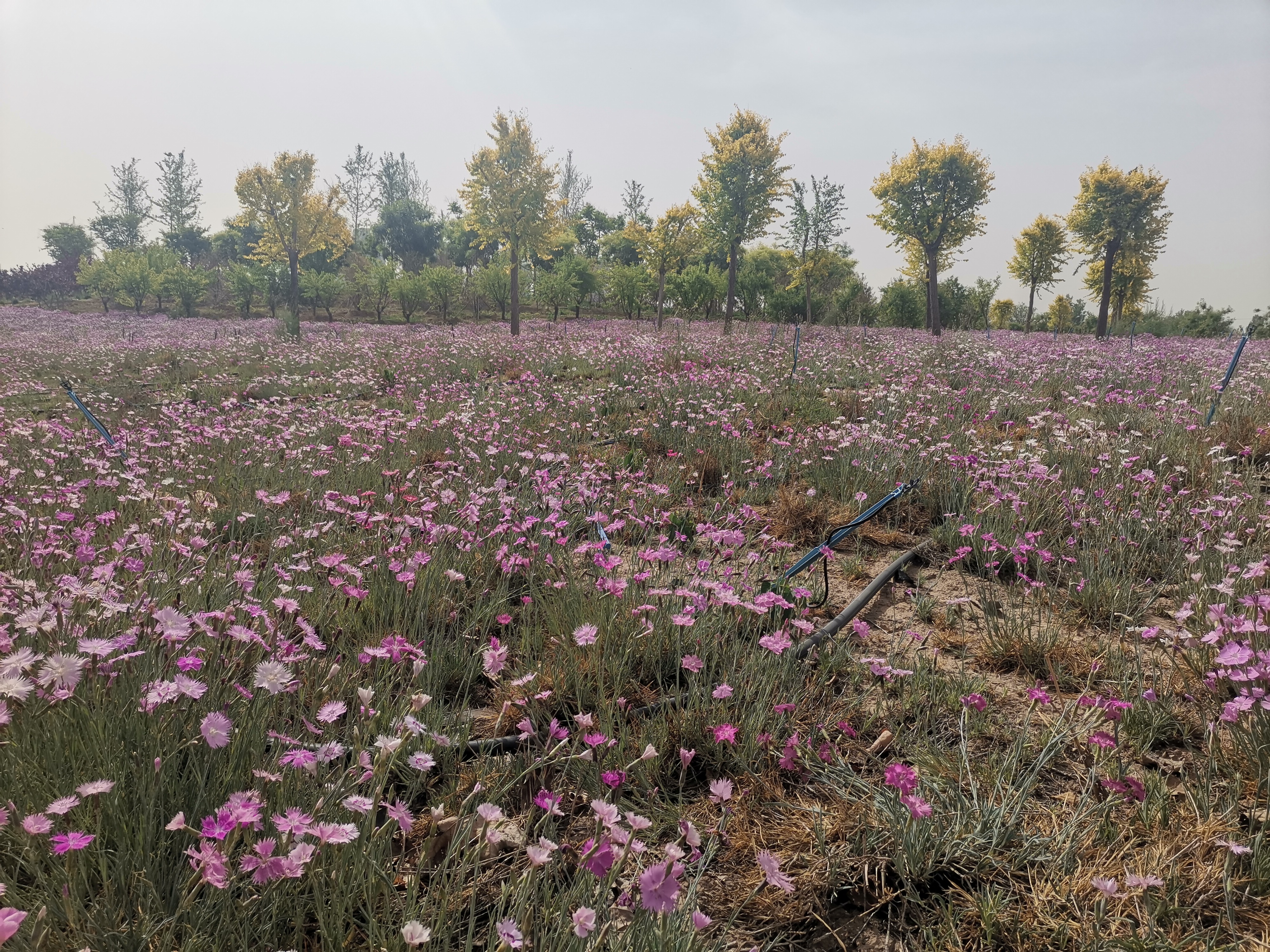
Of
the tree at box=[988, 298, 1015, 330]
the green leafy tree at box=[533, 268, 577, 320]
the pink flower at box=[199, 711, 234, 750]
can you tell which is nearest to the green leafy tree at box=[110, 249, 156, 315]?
the green leafy tree at box=[533, 268, 577, 320]

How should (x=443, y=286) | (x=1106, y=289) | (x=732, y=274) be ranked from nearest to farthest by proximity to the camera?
(x=732, y=274), (x=1106, y=289), (x=443, y=286)

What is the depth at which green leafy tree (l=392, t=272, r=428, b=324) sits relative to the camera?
1448 inches

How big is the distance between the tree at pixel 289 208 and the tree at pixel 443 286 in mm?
9405

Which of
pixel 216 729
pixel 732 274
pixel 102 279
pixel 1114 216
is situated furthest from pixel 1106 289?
pixel 102 279

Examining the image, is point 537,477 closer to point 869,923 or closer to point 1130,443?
point 869,923

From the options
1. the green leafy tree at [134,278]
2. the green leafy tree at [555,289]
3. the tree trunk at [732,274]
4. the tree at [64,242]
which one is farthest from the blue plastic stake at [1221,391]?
the tree at [64,242]

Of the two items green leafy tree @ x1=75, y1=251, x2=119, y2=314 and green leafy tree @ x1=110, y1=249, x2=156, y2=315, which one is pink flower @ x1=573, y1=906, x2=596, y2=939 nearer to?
green leafy tree @ x1=110, y1=249, x2=156, y2=315

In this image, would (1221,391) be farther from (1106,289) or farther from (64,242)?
(64,242)

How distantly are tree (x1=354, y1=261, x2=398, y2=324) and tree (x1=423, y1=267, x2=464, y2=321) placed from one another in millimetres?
2102

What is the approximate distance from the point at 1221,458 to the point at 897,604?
269 cm

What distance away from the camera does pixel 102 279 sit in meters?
39.4

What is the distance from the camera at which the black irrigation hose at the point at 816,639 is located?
6.77ft

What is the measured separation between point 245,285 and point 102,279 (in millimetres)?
9391

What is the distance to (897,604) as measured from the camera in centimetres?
341
